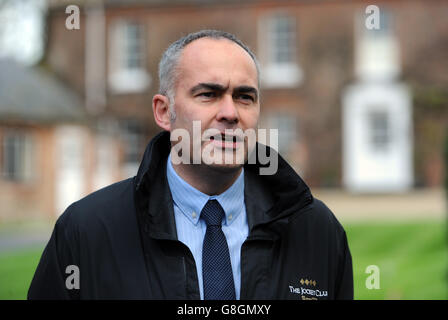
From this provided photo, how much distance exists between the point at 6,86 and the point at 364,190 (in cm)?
1213

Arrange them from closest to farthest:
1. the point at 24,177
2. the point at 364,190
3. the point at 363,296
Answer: the point at 363,296 < the point at 24,177 < the point at 364,190

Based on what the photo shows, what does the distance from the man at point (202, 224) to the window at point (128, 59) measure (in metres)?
22.9

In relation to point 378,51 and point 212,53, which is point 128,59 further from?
point 212,53

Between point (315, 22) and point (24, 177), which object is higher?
point (315, 22)

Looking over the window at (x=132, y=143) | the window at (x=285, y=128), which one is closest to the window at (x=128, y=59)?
the window at (x=132, y=143)

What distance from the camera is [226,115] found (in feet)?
7.48

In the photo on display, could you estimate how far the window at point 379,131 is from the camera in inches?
901

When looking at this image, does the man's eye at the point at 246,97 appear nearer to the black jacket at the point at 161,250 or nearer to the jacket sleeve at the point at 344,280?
the black jacket at the point at 161,250

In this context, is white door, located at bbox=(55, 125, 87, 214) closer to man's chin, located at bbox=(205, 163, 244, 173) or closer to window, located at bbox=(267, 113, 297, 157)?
window, located at bbox=(267, 113, 297, 157)

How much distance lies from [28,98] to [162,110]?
17.7 meters

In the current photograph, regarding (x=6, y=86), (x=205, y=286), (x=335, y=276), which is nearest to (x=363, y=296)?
(x=335, y=276)

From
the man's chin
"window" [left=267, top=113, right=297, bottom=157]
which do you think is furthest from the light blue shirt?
"window" [left=267, top=113, right=297, bottom=157]

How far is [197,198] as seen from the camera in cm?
243

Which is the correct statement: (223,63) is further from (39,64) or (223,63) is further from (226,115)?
(39,64)
